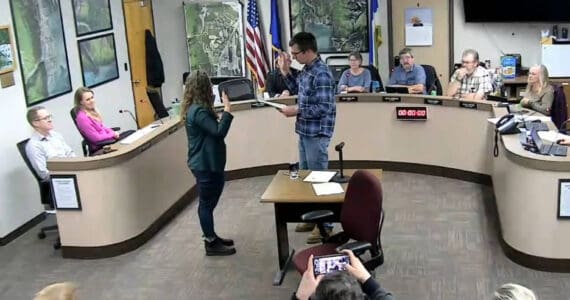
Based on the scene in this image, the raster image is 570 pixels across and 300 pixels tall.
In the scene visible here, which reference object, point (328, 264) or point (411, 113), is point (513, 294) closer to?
point (328, 264)

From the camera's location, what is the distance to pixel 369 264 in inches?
164

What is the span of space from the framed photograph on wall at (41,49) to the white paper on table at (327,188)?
3349 millimetres

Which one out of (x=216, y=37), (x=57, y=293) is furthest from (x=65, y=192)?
(x=216, y=37)

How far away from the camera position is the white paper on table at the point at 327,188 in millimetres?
4598

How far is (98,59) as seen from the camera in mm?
8438

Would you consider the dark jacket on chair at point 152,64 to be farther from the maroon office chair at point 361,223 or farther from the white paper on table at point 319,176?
the maroon office chair at point 361,223

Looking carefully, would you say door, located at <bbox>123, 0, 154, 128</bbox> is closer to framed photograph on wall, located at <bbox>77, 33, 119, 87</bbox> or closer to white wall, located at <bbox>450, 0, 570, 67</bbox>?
framed photograph on wall, located at <bbox>77, 33, 119, 87</bbox>

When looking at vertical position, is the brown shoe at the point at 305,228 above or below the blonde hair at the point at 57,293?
below

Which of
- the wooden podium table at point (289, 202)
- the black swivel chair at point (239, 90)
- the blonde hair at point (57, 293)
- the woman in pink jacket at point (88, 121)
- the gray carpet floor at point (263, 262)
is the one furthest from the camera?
the black swivel chair at point (239, 90)

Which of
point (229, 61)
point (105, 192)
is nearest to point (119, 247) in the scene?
point (105, 192)

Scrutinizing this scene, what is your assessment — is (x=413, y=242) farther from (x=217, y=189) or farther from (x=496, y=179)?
(x=217, y=189)

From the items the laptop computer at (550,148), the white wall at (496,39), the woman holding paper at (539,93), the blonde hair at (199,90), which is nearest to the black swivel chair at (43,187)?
the blonde hair at (199,90)

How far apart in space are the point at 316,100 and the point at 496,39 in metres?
4.60

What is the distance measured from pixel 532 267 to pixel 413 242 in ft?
3.20
